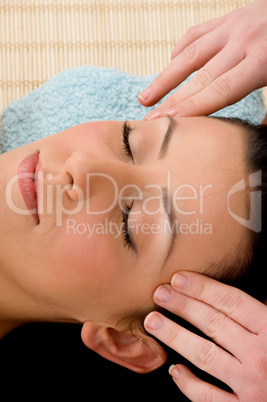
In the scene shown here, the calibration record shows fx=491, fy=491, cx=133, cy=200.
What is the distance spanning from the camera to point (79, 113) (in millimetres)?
1486

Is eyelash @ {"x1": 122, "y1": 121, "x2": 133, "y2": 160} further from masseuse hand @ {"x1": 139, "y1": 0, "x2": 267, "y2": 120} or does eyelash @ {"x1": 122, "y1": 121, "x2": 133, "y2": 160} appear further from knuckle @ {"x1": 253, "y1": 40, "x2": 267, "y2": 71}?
knuckle @ {"x1": 253, "y1": 40, "x2": 267, "y2": 71}

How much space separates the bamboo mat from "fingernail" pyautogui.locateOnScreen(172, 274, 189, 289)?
97 centimetres

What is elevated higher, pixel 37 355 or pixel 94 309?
pixel 94 309

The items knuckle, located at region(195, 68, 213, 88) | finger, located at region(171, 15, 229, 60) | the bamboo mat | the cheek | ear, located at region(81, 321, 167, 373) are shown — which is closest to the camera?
the cheek

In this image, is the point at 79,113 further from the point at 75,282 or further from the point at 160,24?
the point at 75,282

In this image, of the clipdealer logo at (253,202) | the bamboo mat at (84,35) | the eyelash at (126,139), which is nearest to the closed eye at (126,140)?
the eyelash at (126,139)

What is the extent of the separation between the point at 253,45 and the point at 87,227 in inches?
24.9

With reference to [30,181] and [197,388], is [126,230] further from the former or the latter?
[197,388]

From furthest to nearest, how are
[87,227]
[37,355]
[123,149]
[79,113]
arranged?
[79,113] → [37,355] → [123,149] → [87,227]

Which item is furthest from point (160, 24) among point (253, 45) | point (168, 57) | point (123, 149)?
point (123, 149)

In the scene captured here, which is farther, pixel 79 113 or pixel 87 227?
pixel 79 113

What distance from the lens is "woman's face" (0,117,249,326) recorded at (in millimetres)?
904

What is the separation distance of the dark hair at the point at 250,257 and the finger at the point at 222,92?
11 centimetres

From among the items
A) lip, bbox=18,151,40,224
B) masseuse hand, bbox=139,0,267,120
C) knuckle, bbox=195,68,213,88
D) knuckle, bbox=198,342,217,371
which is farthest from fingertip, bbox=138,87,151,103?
knuckle, bbox=198,342,217,371
